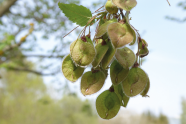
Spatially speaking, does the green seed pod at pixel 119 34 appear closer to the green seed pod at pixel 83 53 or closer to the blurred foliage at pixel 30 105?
the green seed pod at pixel 83 53

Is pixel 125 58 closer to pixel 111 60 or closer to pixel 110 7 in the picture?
pixel 111 60

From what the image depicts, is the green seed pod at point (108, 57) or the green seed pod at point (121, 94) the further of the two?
the green seed pod at point (121, 94)

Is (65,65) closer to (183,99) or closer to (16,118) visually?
(16,118)

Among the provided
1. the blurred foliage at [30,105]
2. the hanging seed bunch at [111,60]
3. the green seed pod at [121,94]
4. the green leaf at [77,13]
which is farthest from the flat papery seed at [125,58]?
the blurred foliage at [30,105]

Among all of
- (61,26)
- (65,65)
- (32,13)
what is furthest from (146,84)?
(32,13)

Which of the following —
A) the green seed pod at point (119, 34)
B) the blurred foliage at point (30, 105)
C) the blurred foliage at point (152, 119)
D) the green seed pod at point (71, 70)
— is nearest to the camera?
the green seed pod at point (119, 34)

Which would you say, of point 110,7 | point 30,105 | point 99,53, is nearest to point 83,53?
point 99,53

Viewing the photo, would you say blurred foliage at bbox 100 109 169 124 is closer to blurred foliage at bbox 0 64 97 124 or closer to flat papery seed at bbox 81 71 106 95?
blurred foliage at bbox 0 64 97 124
